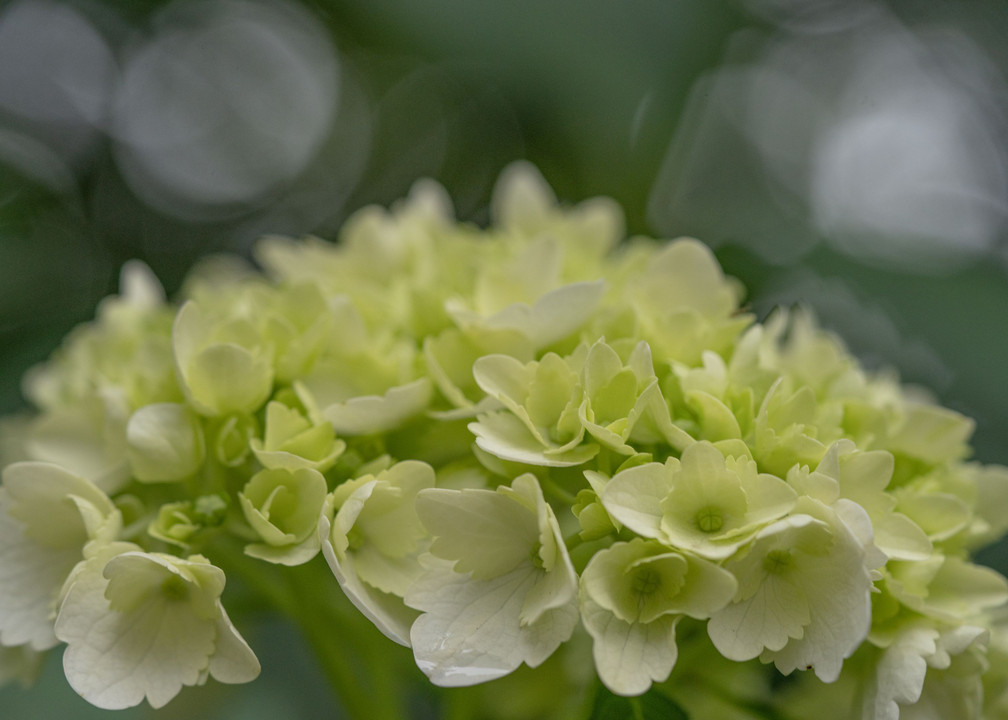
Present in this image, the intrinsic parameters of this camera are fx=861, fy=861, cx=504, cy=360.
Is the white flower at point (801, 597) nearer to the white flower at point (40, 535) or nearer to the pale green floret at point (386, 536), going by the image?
the pale green floret at point (386, 536)

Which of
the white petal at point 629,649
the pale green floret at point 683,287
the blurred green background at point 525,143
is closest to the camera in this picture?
the white petal at point 629,649

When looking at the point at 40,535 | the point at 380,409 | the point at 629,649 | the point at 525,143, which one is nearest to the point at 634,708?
the point at 629,649

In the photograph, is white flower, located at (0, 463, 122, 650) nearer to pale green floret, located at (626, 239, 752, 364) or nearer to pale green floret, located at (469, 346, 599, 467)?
pale green floret, located at (469, 346, 599, 467)

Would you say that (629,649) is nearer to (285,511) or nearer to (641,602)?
(641,602)

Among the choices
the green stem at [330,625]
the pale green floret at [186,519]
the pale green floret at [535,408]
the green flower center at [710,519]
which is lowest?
the green stem at [330,625]

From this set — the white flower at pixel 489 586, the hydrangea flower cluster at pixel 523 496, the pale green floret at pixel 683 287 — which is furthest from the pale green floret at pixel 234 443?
the pale green floret at pixel 683 287

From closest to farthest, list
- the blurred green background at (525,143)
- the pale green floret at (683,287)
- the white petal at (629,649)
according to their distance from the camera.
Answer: the white petal at (629,649) < the pale green floret at (683,287) < the blurred green background at (525,143)

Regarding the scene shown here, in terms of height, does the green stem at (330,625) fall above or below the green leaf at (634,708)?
below

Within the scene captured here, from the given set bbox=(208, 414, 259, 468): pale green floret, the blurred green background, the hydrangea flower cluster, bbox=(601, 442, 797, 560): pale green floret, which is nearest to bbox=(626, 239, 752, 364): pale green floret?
the hydrangea flower cluster
